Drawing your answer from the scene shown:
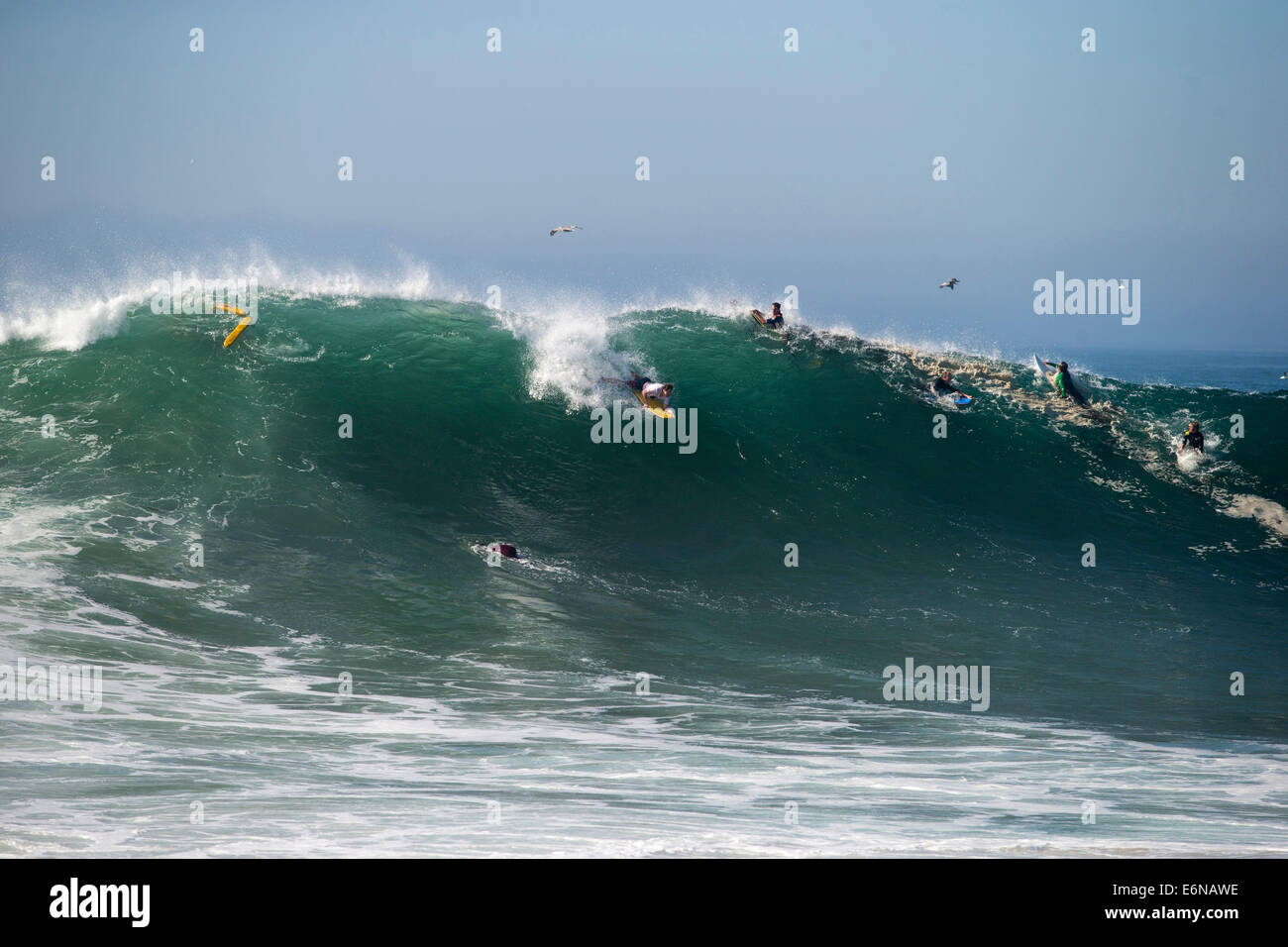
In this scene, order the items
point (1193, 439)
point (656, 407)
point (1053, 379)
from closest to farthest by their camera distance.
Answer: point (656, 407)
point (1193, 439)
point (1053, 379)

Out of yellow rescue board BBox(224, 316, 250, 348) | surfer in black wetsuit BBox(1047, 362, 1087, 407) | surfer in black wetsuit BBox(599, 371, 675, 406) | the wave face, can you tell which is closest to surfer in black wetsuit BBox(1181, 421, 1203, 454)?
the wave face

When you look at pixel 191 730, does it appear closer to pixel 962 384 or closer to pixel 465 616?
pixel 465 616

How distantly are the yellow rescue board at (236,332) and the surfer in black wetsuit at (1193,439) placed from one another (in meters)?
17.7

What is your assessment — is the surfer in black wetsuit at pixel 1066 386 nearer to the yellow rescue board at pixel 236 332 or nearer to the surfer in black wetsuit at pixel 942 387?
the surfer in black wetsuit at pixel 942 387

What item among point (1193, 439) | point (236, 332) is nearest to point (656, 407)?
point (236, 332)

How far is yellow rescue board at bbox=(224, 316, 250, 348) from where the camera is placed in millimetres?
18875

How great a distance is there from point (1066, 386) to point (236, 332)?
16.3 metres

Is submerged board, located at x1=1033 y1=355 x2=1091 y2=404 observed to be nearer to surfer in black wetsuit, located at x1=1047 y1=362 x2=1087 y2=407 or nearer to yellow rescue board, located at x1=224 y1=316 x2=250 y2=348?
surfer in black wetsuit, located at x1=1047 y1=362 x2=1087 y2=407

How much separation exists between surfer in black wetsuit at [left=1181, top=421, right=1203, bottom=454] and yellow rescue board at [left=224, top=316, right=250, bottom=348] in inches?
698

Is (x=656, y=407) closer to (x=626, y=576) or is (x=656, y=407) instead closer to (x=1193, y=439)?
(x=626, y=576)

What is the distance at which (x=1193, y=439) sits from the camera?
19.1 metres

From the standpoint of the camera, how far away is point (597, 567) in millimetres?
14281

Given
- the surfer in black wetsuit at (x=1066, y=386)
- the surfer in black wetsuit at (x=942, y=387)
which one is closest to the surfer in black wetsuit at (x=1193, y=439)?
the surfer in black wetsuit at (x=1066, y=386)

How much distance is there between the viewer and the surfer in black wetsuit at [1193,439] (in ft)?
62.6
